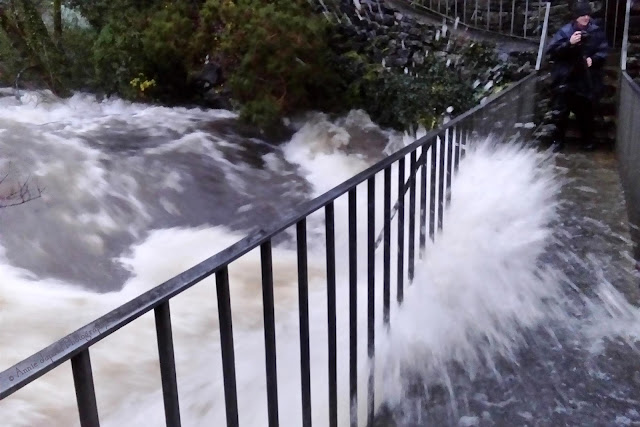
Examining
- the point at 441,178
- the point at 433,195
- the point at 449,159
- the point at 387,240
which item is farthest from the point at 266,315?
the point at 449,159

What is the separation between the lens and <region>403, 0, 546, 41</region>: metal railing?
1019cm

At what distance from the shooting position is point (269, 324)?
5.52ft

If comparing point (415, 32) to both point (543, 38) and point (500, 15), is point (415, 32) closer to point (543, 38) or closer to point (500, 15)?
point (500, 15)

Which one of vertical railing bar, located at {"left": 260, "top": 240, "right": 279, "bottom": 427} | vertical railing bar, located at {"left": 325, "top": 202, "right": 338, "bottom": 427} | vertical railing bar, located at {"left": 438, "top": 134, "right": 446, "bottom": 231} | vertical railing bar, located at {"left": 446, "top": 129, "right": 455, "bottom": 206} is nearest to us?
vertical railing bar, located at {"left": 260, "top": 240, "right": 279, "bottom": 427}

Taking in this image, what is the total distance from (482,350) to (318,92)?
26.9 ft

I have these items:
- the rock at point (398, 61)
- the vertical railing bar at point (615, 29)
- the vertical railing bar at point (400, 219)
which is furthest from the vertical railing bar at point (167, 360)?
the vertical railing bar at point (615, 29)

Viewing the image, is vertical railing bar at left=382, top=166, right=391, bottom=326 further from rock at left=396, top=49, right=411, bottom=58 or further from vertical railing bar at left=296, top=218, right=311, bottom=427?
rock at left=396, top=49, right=411, bottom=58

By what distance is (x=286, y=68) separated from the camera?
10023 millimetres

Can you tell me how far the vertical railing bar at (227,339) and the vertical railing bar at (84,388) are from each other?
1.28ft

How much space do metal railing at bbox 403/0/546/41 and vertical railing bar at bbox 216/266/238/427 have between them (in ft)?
31.1

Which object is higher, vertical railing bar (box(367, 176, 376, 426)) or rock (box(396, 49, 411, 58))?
rock (box(396, 49, 411, 58))

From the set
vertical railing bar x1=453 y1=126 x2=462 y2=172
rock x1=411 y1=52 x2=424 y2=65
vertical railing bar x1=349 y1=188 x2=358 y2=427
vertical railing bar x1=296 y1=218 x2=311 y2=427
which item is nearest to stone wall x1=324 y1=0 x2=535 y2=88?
rock x1=411 y1=52 x2=424 y2=65

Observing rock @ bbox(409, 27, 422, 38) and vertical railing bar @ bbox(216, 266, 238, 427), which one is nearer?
vertical railing bar @ bbox(216, 266, 238, 427)

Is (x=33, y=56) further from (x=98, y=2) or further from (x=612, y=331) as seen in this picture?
(x=612, y=331)
